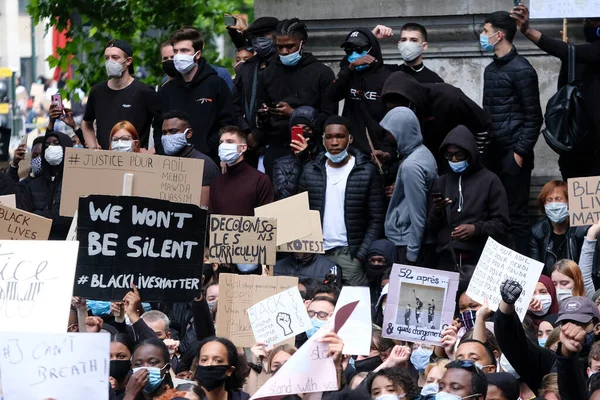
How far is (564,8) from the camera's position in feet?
Answer: 43.7

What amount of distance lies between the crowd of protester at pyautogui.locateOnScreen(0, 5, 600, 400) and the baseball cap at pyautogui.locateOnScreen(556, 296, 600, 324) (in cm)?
52

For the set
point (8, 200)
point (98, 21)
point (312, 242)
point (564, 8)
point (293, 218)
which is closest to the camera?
point (293, 218)

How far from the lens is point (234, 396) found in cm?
1034

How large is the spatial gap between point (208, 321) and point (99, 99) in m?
4.04

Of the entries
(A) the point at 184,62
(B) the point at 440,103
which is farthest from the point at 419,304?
(A) the point at 184,62

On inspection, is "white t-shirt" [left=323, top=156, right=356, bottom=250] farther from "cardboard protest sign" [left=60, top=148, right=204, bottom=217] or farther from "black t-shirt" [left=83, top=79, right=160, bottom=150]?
"black t-shirt" [left=83, top=79, right=160, bottom=150]

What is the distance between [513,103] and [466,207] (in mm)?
1199

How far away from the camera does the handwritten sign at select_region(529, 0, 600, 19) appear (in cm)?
1326

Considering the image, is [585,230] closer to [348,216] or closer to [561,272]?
[561,272]

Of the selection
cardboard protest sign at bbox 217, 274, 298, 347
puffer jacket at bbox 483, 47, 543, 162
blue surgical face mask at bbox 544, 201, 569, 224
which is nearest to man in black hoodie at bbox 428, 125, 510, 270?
blue surgical face mask at bbox 544, 201, 569, 224

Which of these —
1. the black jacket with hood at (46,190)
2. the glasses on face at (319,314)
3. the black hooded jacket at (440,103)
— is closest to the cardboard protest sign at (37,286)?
the glasses on face at (319,314)

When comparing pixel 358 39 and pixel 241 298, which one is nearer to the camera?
pixel 241 298

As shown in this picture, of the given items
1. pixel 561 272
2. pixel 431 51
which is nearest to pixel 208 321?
pixel 561 272

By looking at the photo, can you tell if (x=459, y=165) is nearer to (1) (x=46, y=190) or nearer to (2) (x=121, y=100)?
(2) (x=121, y=100)
